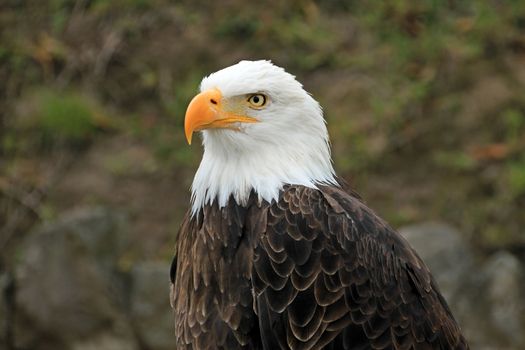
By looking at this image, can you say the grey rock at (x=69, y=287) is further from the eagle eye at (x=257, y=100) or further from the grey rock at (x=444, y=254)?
the eagle eye at (x=257, y=100)

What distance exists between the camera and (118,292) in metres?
6.08

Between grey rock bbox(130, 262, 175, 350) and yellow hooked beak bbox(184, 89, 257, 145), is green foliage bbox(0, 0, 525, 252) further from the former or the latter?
yellow hooked beak bbox(184, 89, 257, 145)

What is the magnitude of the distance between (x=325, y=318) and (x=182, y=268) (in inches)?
23.7

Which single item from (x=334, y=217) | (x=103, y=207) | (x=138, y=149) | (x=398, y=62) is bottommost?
(x=334, y=217)

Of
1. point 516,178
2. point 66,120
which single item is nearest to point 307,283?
point 516,178

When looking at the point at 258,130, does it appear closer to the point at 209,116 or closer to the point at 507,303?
the point at 209,116

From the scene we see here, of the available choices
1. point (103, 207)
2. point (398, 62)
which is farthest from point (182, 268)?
point (398, 62)

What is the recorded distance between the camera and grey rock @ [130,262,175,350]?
6.02m

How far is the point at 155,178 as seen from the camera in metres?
6.79

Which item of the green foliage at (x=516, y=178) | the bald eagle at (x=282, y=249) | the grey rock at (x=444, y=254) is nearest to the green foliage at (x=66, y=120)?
the grey rock at (x=444, y=254)

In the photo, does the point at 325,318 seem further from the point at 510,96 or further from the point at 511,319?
the point at 510,96

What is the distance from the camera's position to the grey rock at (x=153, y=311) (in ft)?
19.7

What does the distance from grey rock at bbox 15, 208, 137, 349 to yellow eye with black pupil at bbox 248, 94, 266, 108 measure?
2603 millimetres

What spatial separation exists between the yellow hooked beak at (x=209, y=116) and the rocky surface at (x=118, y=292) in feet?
8.07
